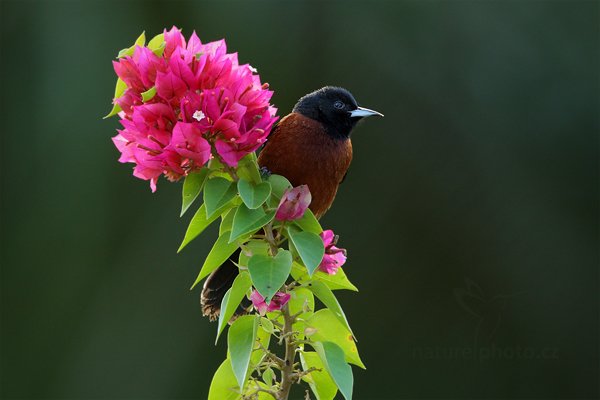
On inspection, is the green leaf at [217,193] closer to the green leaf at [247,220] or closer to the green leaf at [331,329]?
the green leaf at [247,220]

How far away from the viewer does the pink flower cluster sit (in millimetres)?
1293

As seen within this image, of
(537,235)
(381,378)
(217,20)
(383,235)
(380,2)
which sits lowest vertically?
(381,378)

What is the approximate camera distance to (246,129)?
137 centimetres

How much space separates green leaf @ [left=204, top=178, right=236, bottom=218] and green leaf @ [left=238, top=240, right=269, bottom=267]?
3.9 inches

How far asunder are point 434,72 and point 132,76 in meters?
4.10

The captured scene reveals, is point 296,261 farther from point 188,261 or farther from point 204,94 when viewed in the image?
point 188,261

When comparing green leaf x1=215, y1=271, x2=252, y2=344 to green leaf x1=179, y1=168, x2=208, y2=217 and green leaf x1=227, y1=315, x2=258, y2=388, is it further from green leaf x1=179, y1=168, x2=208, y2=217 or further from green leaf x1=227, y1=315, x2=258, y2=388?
green leaf x1=179, y1=168, x2=208, y2=217

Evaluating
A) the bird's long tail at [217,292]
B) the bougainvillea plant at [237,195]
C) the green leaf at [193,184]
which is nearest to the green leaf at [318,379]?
the bougainvillea plant at [237,195]

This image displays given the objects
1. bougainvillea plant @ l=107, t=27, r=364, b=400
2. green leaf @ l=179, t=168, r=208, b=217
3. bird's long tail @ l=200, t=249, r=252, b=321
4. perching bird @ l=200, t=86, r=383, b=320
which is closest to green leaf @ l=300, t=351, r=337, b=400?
bougainvillea plant @ l=107, t=27, r=364, b=400

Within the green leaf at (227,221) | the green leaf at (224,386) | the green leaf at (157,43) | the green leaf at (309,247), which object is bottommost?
the green leaf at (224,386)

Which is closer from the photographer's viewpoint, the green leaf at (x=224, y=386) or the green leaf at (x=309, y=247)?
the green leaf at (x=309, y=247)

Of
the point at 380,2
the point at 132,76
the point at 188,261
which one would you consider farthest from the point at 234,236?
the point at 380,2

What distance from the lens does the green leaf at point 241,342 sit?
49.5 inches

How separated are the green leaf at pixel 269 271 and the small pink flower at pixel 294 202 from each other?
0.25 ft
